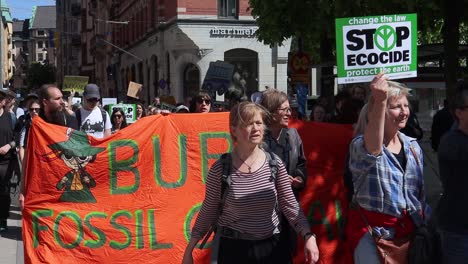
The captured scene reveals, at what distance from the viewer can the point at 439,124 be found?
1021cm

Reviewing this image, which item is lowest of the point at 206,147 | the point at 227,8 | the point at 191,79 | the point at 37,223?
the point at 37,223

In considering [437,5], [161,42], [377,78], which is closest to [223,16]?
[161,42]

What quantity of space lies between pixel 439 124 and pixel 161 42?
30721 millimetres

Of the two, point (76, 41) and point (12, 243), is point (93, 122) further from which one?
point (76, 41)

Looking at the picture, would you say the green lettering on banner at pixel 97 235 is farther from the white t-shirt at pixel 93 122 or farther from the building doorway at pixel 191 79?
the building doorway at pixel 191 79

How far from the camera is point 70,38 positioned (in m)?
104

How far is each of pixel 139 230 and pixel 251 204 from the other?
8.97 ft

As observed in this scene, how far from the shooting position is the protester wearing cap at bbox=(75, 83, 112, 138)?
28.9 feet

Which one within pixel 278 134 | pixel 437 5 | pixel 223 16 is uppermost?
pixel 223 16

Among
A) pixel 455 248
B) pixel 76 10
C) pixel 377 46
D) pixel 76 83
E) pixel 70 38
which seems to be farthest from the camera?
pixel 70 38

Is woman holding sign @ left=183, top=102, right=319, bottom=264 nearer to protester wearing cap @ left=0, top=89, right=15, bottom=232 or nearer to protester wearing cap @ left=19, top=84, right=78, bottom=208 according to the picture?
protester wearing cap @ left=19, top=84, right=78, bottom=208

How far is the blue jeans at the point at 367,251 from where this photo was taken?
14.9ft

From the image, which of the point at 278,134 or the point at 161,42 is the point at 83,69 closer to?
the point at 161,42

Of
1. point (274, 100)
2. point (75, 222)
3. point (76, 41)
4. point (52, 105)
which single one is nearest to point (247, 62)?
point (52, 105)
